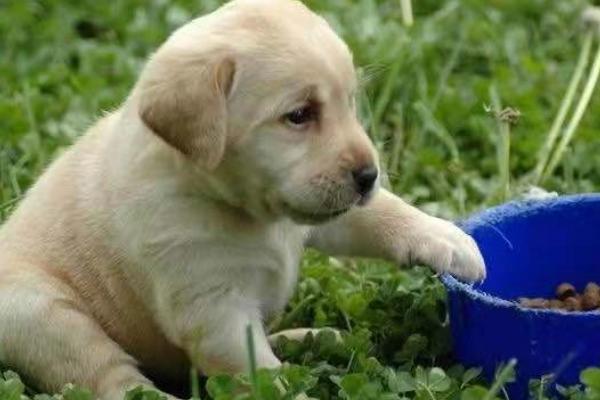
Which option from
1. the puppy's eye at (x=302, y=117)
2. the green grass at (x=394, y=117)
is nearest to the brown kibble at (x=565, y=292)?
the green grass at (x=394, y=117)

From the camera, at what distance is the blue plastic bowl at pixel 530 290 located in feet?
14.0

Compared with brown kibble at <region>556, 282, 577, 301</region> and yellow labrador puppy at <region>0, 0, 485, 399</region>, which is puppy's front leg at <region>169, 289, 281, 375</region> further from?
brown kibble at <region>556, 282, 577, 301</region>

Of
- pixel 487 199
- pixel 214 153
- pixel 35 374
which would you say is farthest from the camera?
pixel 487 199

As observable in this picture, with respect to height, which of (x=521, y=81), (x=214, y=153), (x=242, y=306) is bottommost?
(x=521, y=81)

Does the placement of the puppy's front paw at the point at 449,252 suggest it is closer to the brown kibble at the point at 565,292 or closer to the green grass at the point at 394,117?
the green grass at the point at 394,117

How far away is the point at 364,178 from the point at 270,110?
11.6 inches

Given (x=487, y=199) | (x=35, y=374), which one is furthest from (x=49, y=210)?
(x=487, y=199)

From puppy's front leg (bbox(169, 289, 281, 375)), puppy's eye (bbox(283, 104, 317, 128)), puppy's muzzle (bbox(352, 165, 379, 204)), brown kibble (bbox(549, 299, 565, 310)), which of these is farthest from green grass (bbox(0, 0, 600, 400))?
puppy's eye (bbox(283, 104, 317, 128))

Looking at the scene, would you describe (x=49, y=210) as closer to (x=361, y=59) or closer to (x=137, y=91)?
(x=137, y=91)

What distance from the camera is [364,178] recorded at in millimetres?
4266

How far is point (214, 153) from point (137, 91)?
1.21ft

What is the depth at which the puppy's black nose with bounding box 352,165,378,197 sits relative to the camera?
4.26m

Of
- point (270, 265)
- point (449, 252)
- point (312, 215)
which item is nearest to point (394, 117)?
point (449, 252)

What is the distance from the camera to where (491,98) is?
6.59m
